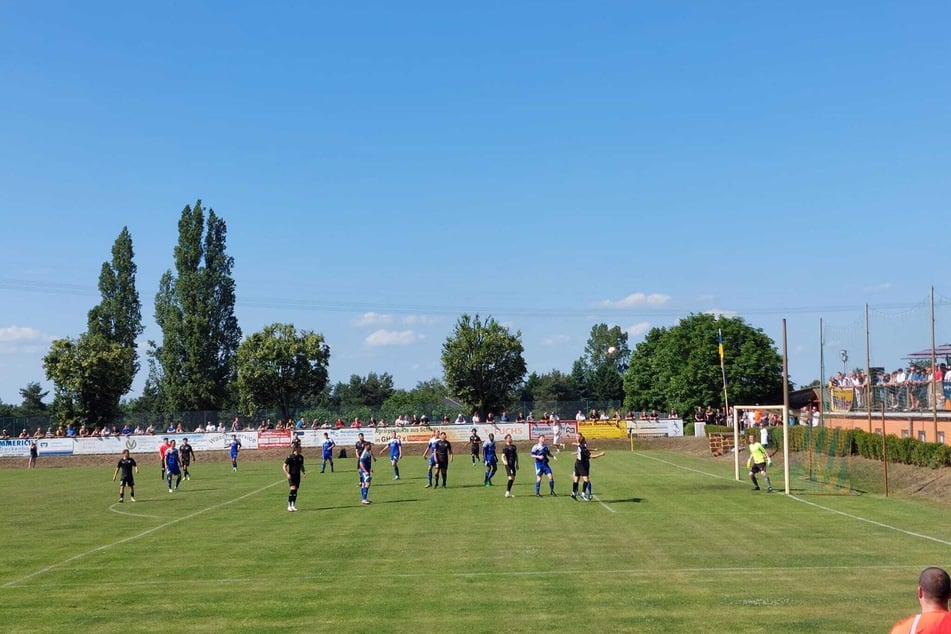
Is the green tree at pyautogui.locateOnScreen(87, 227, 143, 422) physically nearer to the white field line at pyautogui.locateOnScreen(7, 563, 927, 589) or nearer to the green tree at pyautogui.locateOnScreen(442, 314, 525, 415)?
the green tree at pyautogui.locateOnScreen(442, 314, 525, 415)

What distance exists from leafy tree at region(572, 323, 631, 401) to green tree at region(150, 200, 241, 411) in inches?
2023

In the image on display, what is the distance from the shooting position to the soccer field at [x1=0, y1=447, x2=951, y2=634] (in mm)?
13531

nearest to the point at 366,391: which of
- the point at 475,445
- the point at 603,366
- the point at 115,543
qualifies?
the point at 603,366

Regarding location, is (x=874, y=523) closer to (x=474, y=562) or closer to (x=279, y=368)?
(x=474, y=562)

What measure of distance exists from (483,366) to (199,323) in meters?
25.6

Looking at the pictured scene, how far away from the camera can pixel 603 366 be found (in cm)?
13325

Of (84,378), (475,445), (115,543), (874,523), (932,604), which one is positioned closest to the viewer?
(932,604)

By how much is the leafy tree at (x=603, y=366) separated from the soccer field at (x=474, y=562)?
92.1 meters

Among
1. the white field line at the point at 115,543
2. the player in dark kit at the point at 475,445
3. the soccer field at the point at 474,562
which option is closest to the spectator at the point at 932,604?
the soccer field at the point at 474,562

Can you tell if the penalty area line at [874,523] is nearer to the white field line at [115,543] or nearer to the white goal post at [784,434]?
the white goal post at [784,434]

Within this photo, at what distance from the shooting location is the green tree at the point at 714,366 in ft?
299

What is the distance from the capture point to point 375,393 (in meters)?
174

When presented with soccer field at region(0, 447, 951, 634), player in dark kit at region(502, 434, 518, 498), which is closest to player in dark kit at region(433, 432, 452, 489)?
soccer field at region(0, 447, 951, 634)

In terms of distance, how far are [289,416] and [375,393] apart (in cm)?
8513
